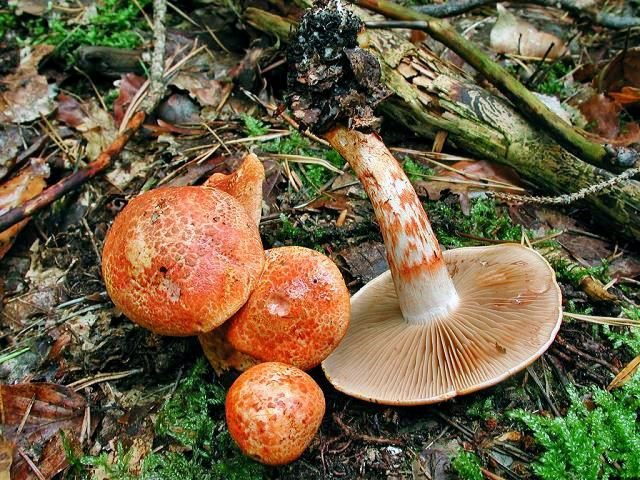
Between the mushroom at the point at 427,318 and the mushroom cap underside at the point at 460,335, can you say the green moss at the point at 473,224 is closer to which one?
the mushroom cap underside at the point at 460,335

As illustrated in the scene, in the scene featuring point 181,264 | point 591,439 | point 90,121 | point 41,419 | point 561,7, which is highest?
point 561,7

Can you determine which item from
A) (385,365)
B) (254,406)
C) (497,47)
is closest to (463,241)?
(385,365)

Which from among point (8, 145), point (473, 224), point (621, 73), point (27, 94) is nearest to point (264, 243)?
point (473, 224)

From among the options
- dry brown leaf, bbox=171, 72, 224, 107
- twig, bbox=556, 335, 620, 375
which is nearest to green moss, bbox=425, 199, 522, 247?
twig, bbox=556, 335, 620, 375

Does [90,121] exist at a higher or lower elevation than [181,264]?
lower

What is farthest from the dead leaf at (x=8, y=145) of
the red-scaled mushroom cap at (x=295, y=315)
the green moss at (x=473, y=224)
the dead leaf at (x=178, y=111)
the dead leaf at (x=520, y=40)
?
the dead leaf at (x=520, y=40)

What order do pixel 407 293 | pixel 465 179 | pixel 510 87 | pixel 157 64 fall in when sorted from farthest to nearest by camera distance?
pixel 157 64 → pixel 465 179 → pixel 510 87 → pixel 407 293

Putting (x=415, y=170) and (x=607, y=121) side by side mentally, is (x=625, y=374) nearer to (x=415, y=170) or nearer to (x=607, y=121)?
(x=415, y=170)
